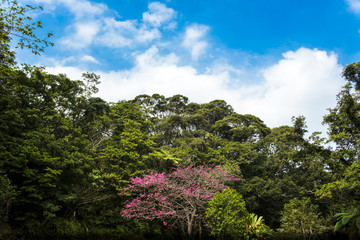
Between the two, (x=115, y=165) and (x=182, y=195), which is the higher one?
(x=115, y=165)

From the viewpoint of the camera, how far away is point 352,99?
950 cm

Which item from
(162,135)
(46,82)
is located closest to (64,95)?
(46,82)

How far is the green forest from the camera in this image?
838 centimetres

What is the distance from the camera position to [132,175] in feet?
42.5

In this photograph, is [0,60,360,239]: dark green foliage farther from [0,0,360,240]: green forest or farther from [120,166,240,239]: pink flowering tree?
[120,166,240,239]: pink flowering tree

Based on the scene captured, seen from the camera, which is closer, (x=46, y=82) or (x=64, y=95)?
(x=46, y=82)

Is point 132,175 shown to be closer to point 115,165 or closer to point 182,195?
point 115,165

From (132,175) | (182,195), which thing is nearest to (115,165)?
(132,175)

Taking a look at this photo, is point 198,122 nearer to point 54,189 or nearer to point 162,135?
point 162,135

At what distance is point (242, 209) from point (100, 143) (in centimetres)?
1114

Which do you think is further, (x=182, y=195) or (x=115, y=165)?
(x=115, y=165)

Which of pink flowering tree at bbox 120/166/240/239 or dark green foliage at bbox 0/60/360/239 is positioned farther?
pink flowering tree at bbox 120/166/240/239

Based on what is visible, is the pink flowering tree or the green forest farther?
the pink flowering tree

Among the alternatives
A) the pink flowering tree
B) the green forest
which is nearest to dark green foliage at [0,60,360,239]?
the green forest
